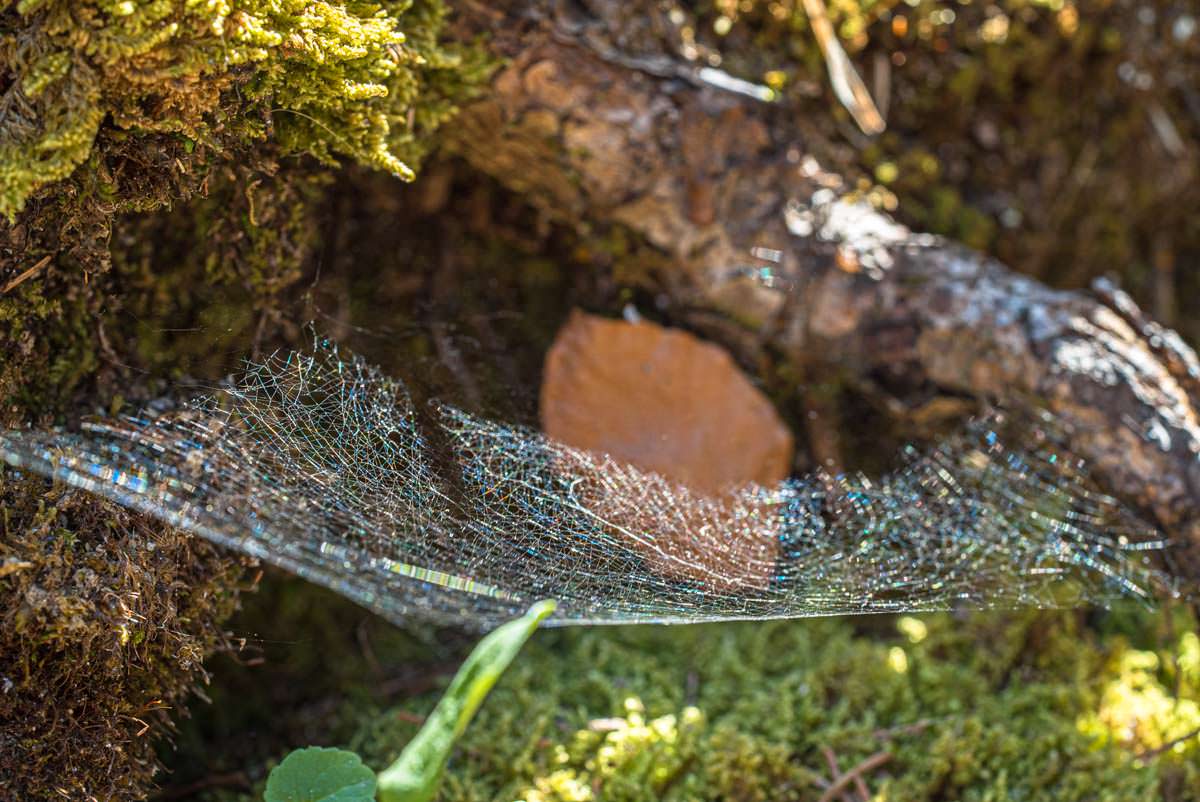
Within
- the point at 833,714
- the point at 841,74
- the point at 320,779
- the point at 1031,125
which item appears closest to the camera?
the point at 320,779


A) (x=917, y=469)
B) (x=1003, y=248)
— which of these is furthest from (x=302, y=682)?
(x=1003, y=248)

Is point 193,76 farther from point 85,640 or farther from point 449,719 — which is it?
point 449,719

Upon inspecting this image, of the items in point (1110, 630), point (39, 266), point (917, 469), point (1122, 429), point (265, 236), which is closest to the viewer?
point (39, 266)

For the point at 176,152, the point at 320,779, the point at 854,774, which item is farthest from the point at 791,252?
the point at 320,779

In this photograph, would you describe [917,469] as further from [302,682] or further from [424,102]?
[302,682]

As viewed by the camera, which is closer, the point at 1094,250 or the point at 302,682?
the point at 302,682

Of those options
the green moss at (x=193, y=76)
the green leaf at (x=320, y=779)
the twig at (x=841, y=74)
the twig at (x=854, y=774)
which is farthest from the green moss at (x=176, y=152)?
the twig at (x=854, y=774)

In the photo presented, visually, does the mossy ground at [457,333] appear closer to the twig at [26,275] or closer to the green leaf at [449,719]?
the twig at [26,275]
